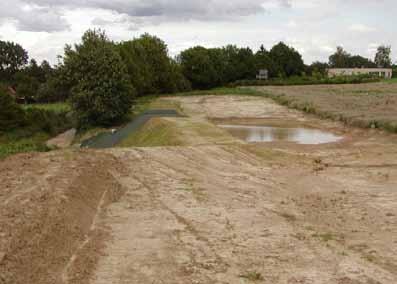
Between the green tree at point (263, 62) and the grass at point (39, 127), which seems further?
the green tree at point (263, 62)

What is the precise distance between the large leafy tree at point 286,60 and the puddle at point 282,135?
64.8 meters

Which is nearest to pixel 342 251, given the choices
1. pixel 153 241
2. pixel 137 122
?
pixel 153 241

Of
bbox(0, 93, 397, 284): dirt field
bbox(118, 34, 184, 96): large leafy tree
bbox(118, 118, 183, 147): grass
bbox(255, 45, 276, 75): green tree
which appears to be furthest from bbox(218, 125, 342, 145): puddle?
bbox(255, 45, 276, 75): green tree

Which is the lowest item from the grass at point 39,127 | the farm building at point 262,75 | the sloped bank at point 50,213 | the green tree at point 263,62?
the grass at point 39,127

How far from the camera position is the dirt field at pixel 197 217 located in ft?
23.1

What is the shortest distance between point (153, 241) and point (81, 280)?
213cm

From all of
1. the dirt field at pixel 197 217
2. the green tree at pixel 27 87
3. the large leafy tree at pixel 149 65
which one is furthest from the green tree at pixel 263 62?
the dirt field at pixel 197 217

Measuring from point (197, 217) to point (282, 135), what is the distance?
17.3 m

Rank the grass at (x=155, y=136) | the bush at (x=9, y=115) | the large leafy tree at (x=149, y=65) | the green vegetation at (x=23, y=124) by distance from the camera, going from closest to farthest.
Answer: the grass at (x=155, y=136), the green vegetation at (x=23, y=124), the bush at (x=9, y=115), the large leafy tree at (x=149, y=65)

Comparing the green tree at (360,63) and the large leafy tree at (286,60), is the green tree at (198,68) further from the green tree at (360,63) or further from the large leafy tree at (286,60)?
the green tree at (360,63)

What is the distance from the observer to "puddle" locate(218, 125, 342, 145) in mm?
24344

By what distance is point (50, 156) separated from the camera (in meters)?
15.3

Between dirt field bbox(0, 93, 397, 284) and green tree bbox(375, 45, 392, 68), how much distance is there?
136 meters

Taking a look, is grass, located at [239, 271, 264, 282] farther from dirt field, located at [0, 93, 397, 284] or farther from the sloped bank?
the sloped bank
